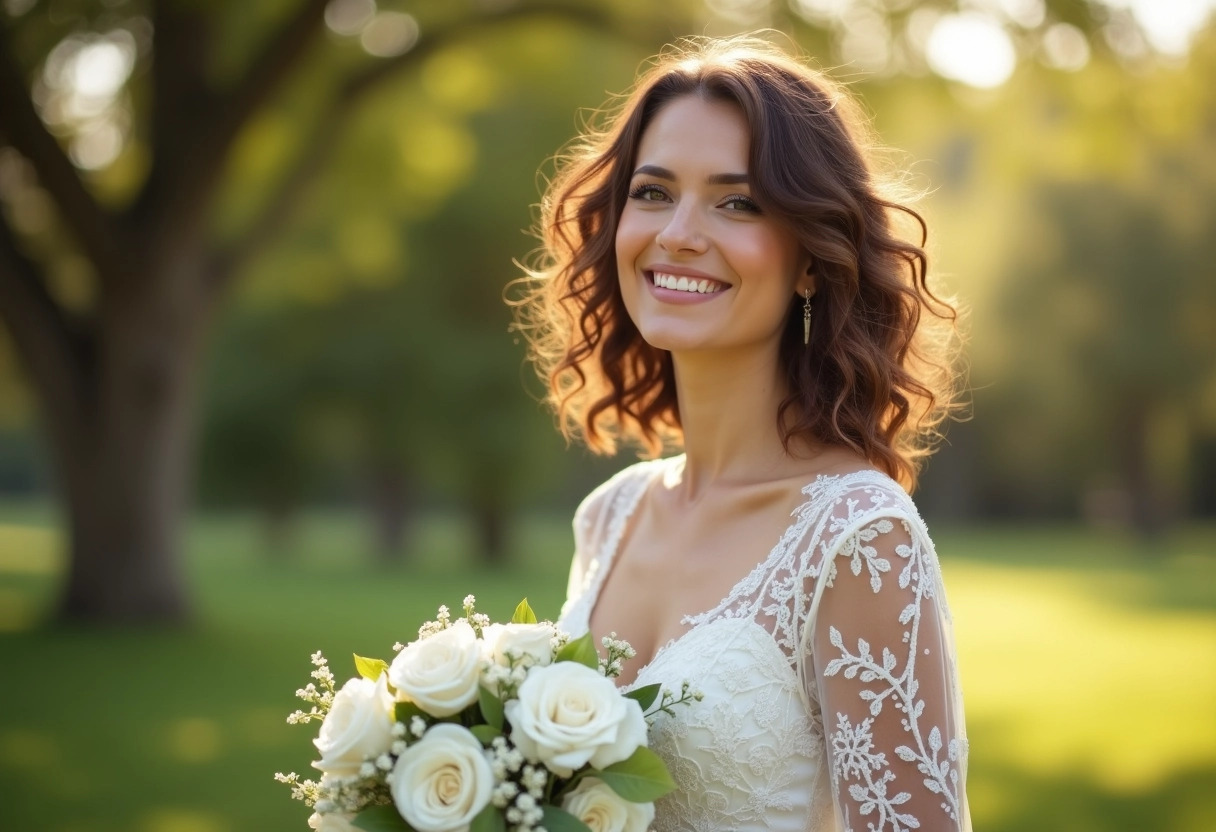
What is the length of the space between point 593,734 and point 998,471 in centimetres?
4155

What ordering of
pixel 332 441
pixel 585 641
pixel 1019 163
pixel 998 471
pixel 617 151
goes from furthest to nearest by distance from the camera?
pixel 998 471
pixel 332 441
pixel 1019 163
pixel 617 151
pixel 585 641

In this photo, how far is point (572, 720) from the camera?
2389 mm

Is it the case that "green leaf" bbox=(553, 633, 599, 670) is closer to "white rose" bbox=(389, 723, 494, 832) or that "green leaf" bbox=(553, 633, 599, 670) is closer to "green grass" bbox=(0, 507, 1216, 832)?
"white rose" bbox=(389, 723, 494, 832)

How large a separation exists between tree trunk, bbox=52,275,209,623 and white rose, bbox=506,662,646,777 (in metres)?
12.2

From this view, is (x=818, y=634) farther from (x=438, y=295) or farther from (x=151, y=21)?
(x=438, y=295)

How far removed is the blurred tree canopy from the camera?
509 inches

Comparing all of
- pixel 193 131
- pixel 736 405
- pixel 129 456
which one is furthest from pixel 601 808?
pixel 193 131

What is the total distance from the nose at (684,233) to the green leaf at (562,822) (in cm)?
148

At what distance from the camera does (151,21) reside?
46.0 ft

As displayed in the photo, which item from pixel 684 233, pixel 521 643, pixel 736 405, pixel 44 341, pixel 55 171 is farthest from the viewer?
pixel 44 341

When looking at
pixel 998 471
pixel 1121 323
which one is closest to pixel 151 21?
pixel 1121 323

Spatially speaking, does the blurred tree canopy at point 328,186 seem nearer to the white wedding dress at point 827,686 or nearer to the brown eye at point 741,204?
the brown eye at point 741,204

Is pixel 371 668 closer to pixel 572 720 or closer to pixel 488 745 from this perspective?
pixel 488 745

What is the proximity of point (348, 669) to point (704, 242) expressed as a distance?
9.61 metres
